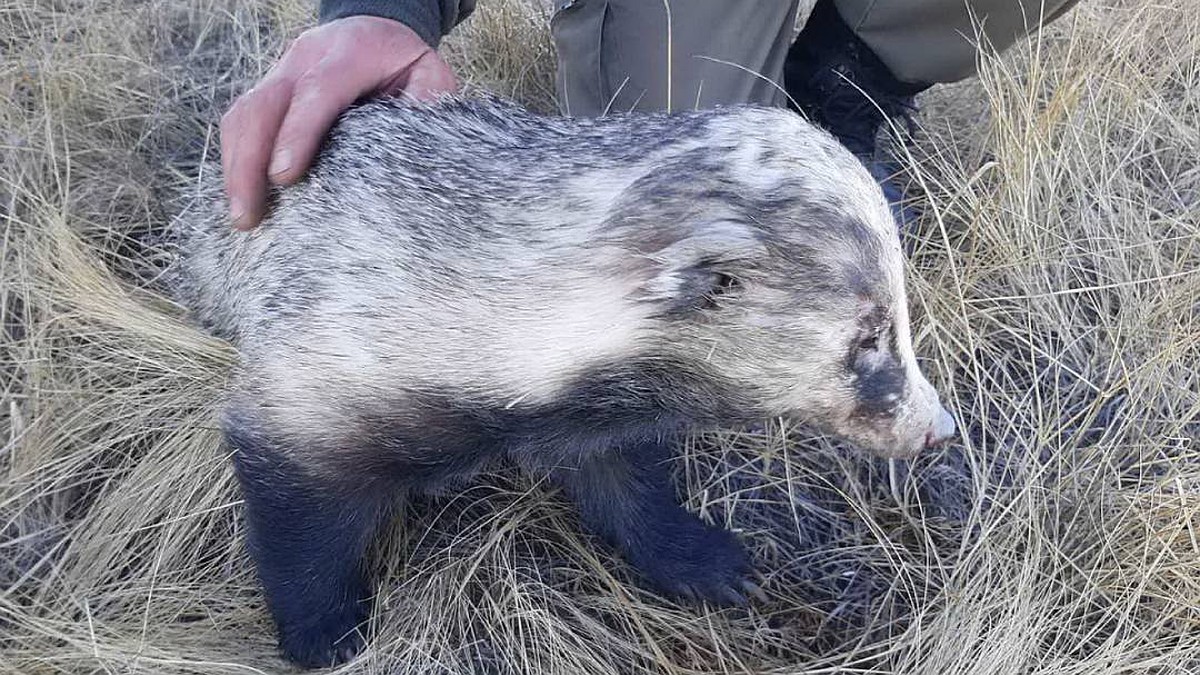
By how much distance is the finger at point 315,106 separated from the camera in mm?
2506

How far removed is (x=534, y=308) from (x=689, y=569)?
1170mm

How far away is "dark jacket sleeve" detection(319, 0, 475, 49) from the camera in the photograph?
288 centimetres

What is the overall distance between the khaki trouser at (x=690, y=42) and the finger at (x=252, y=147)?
103 centimetres

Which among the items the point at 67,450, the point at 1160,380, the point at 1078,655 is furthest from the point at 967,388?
the point at 67,450

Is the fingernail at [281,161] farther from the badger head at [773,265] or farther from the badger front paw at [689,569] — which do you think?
the badger front paw at [689,569]

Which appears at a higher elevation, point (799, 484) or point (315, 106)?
point (315, 106)

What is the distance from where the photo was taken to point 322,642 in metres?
2.69

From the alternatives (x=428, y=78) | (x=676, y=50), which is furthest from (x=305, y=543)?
(x=676, y=50)

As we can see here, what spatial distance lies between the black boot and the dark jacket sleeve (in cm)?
125

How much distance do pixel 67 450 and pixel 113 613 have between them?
0.54 meters

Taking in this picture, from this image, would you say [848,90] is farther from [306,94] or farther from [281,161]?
[281,161]

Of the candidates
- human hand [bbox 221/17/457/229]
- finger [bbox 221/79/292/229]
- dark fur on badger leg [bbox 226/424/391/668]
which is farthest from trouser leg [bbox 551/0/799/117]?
dark fur on badger leg [bbox 226/424/391/668]

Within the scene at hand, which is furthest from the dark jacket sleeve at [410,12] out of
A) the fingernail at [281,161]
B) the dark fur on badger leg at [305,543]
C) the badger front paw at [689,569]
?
the badger front paw at [689,569]

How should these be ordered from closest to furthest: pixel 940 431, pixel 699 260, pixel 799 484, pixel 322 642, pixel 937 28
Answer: pixel 699 260
pixel 940 431
pixel 322 642
pixel 799 484
pixel 937 28
